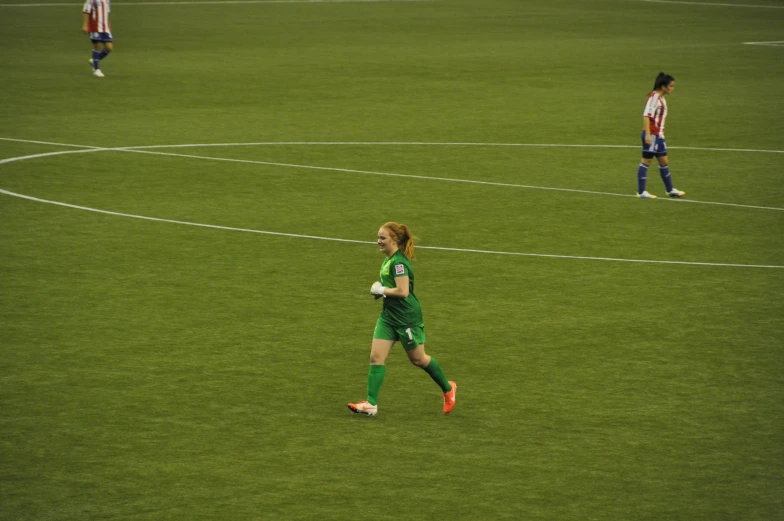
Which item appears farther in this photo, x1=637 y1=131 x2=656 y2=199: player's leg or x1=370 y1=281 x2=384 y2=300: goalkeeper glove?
x1=637 y1=131 x2=656 y2=199: player's leg

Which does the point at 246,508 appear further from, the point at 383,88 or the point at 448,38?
the point at 448,38

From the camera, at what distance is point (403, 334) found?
1085cm

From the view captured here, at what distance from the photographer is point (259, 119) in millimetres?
27891

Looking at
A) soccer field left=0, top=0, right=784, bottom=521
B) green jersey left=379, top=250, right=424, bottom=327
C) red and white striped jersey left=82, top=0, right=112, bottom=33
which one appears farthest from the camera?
red and white striped jersey left=82, top=0, right=112, bottom=33

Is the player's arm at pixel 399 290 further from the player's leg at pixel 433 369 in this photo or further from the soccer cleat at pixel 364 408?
the soccer cleat at pixel 364 408

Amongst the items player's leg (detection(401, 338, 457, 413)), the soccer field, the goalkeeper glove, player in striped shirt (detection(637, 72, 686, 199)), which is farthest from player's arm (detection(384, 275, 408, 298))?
player in striped shirt (detection(637, 72, 686, 199))

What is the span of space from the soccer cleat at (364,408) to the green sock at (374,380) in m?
0.04

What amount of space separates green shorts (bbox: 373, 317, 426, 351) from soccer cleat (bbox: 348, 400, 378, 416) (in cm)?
60

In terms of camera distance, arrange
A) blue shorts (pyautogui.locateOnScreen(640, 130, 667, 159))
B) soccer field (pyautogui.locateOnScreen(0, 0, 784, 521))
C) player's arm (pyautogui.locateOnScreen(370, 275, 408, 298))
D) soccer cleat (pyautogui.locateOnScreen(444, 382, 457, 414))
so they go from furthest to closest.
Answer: blue shorts (pyautogui.locateOnScreen(640, 130, 667, 159)), soccer cleat (pyautogui.locateOnScreen(444, 382, 457, 414)), player's arm (pyautogui.locateOnScreen(370, 275, 408, 298)), soccer field (pyautogui.locateOnScreen(0, 0, 784, 521))

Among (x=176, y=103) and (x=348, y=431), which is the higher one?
(x=176, y=103)

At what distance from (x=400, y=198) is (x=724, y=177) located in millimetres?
6319

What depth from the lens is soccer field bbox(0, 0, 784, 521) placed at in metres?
9.66

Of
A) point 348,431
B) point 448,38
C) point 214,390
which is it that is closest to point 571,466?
point 348,431

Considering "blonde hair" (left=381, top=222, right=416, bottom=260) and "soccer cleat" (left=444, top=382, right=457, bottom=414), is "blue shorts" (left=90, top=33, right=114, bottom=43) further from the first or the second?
"soccer cleat" (left=444, top=382, right=457, bottom=414)
